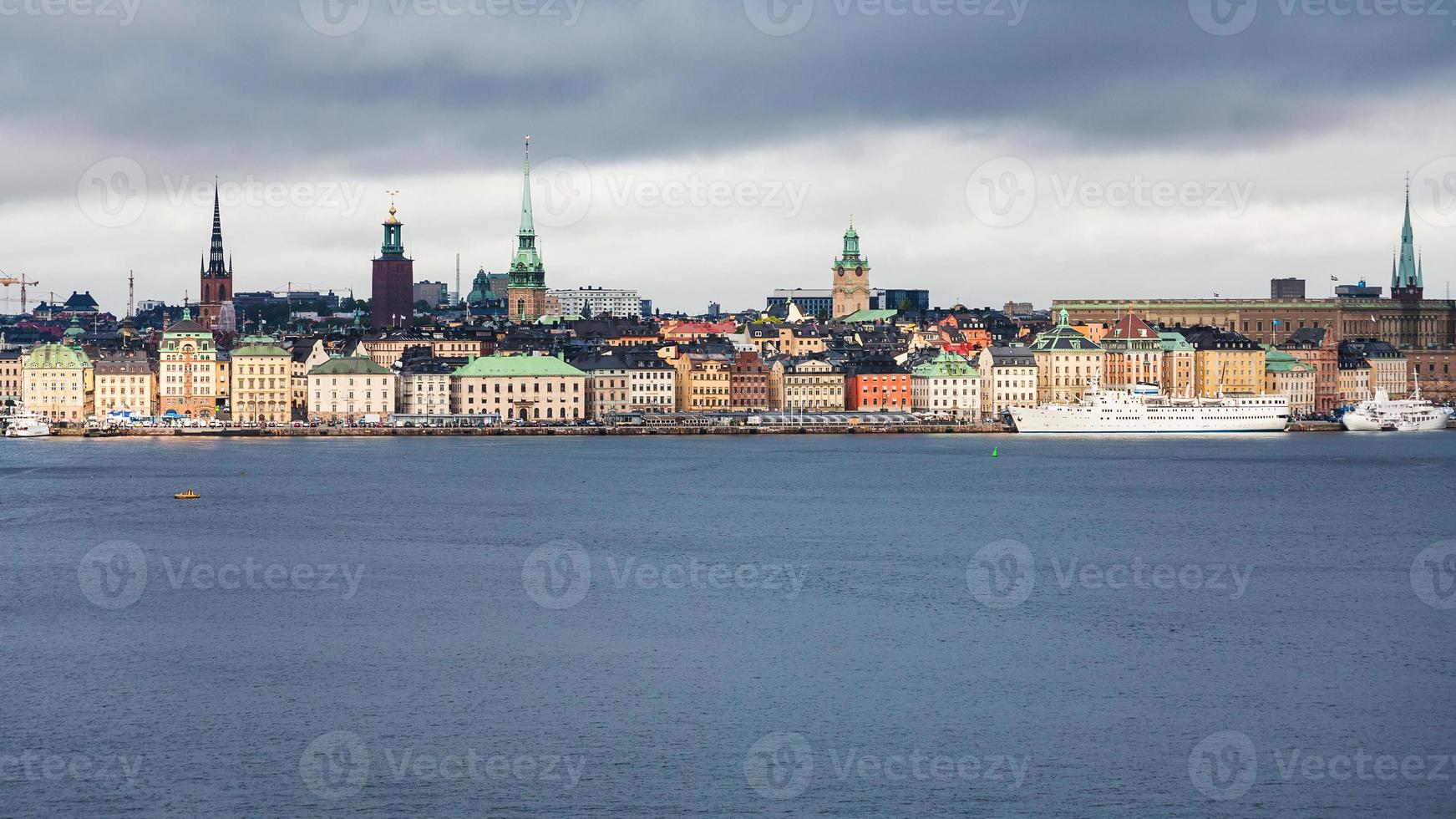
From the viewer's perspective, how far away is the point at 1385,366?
260ft

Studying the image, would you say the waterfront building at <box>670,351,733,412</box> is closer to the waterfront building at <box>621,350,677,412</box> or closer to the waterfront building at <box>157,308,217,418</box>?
the waterfront building at <box>621,350,677,412</box>

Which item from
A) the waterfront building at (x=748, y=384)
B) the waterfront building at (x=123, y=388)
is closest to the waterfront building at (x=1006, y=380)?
the waterfront building at (x=748, y=384)

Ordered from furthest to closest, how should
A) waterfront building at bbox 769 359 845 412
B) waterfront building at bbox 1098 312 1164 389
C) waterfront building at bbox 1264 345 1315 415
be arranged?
waterfront building at bbox 1264 345 1315 415 < waterfront building at bbox 1098 312 1164 389 < waterfront building at bbox 769 359 845 412

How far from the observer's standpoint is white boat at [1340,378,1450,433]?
67.7 meters

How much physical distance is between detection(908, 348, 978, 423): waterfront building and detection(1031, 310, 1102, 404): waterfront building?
3078 millimetres

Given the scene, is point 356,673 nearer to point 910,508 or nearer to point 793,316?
point 910,508

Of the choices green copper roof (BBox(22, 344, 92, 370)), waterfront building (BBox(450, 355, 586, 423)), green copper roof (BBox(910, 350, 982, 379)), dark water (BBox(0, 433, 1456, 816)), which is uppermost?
green copper roof (BBox(22, 344, 92, 370))

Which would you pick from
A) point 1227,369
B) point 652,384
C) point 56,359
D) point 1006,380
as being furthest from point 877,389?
point 56,359

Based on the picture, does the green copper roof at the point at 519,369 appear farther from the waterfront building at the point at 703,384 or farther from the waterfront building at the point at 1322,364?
the waterfront building at the point at 1322,364

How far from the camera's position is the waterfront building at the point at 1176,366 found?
2881 inches

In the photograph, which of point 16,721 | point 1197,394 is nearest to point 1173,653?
point 16,721

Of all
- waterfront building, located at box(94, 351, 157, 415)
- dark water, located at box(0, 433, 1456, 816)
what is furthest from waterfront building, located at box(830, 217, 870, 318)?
dark water, located at box(0, 433, 1456, 816)

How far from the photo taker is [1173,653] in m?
20.0

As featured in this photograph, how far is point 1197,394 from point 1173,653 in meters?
55.1
